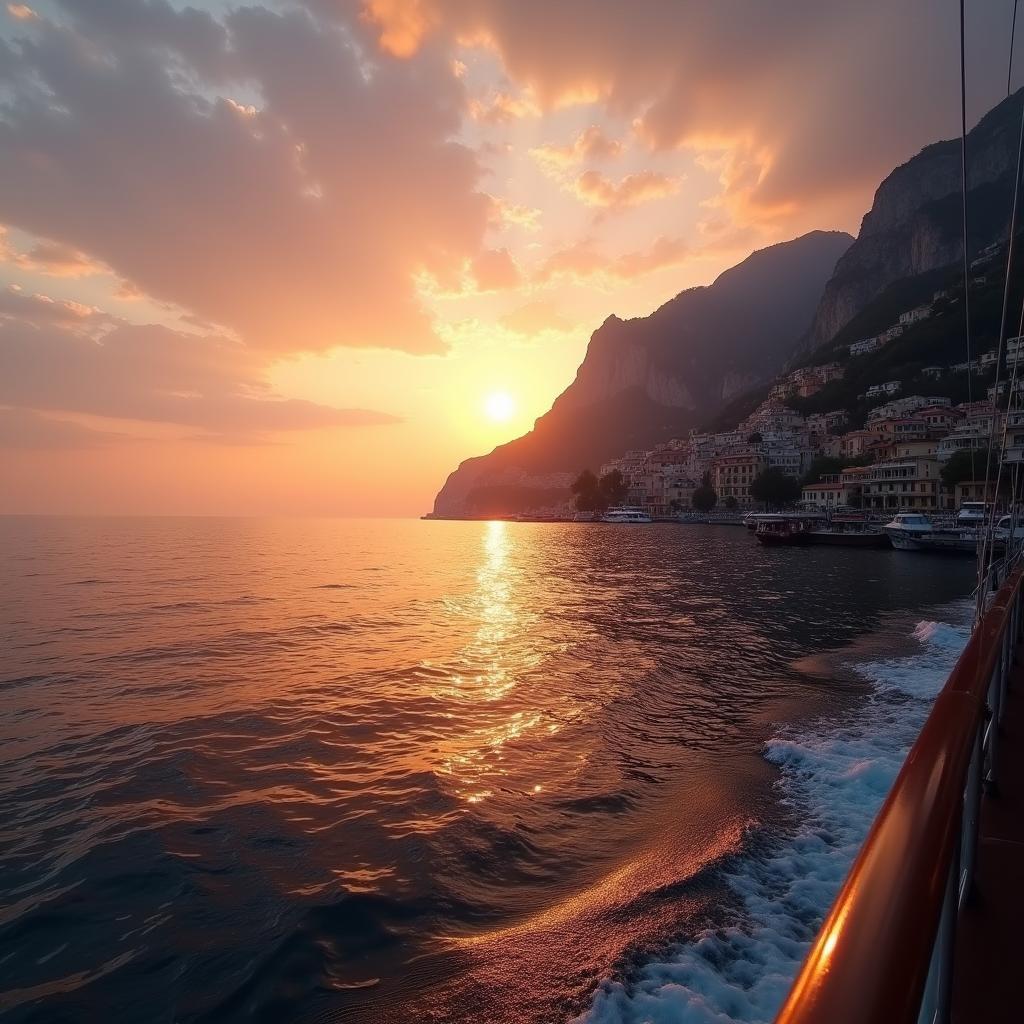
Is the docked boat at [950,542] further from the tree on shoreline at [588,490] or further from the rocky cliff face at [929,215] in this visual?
the rocky cliff face at [929,215]

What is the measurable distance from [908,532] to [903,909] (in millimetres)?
66522

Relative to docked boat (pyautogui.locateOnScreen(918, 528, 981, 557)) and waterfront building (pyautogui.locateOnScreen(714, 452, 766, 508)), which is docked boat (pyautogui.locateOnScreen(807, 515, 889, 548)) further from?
waterfront building (pyautogui.locateOnScreen(714, 452, 766, 508))

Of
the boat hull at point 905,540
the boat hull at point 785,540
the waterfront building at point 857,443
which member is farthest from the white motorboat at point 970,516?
the waterfront building at point 857,443

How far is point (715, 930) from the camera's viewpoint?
229 inches

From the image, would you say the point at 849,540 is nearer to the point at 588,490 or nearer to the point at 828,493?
the point at 828,493

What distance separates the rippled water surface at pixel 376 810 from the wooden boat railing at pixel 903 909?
14.9 feet

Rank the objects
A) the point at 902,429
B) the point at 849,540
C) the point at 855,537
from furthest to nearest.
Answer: the point at 902,429, the point at 849,540, the point at 855,537

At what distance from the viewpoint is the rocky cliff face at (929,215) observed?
158750 millimetres

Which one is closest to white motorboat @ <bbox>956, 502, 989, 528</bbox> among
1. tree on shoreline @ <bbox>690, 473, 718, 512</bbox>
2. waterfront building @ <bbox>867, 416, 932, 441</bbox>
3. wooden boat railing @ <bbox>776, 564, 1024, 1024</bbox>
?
waterfront building @ <bbox>867, 416, 932, 441</bbox>

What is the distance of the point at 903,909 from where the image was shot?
117 cm

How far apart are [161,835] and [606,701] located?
8.63 m

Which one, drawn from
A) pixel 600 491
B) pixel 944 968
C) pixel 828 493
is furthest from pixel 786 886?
pixel 600 491

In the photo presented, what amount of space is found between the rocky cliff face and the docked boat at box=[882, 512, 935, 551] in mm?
130423

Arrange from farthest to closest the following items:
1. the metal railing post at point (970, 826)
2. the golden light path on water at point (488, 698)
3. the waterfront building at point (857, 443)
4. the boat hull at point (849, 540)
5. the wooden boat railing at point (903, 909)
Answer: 1. the waterfront building at point (857, 443)
2. the boat hull at point (849, 540)
3. the golden light path on water at point (488, 698)
4. the metal railing post at point (970, 826)
5. the wooden boat railing at point (903, 909)
